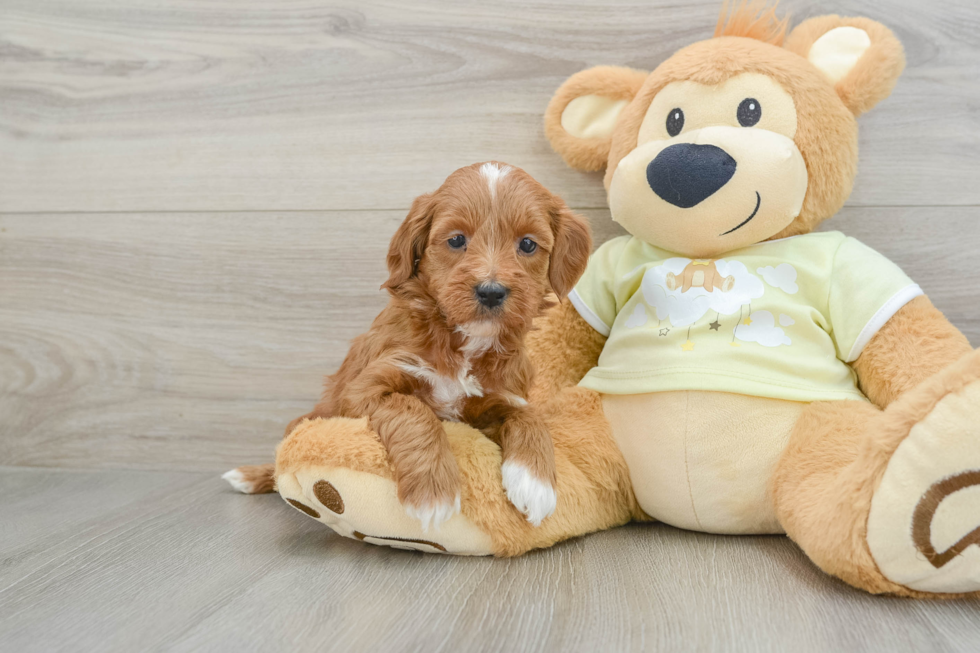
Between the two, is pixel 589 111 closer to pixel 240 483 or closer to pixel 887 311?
pixel 887 311

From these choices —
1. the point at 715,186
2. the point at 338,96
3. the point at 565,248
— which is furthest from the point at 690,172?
the point at 338,96

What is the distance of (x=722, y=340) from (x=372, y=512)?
705 mm

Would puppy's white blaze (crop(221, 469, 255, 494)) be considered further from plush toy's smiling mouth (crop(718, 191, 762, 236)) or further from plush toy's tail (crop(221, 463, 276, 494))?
plush toy's smiling mouth (crop(718, 191, 762, 236))

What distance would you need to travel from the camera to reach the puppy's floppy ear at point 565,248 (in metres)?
1.24

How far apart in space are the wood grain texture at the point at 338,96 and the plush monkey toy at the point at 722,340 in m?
0.25

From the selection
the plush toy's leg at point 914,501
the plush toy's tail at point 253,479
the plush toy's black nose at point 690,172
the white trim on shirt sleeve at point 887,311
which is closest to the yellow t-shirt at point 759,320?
the white trim on shirt sleeve at point 887,311

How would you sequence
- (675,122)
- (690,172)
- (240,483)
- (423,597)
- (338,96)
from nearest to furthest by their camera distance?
(423,597) < (690,172) < (675,122) < (240,483) < (338,96)

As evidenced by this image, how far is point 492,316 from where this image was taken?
1.08 m

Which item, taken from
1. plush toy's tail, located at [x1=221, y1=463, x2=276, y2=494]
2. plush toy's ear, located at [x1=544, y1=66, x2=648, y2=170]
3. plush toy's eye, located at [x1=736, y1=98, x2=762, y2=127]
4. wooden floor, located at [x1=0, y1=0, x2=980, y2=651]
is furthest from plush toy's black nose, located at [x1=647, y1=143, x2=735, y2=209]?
plush toy's tail, located at [x1=221, y1=463, x2=276, y2=494]

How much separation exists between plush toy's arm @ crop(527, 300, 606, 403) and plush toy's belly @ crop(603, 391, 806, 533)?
0.25 metres

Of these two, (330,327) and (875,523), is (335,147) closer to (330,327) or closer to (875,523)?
(330,327)

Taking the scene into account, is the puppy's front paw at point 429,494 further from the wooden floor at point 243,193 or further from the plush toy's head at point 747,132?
the plush toy's head at point 747,132

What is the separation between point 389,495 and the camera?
43.6 inches

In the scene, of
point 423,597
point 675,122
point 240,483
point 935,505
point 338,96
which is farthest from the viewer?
point 338,96
